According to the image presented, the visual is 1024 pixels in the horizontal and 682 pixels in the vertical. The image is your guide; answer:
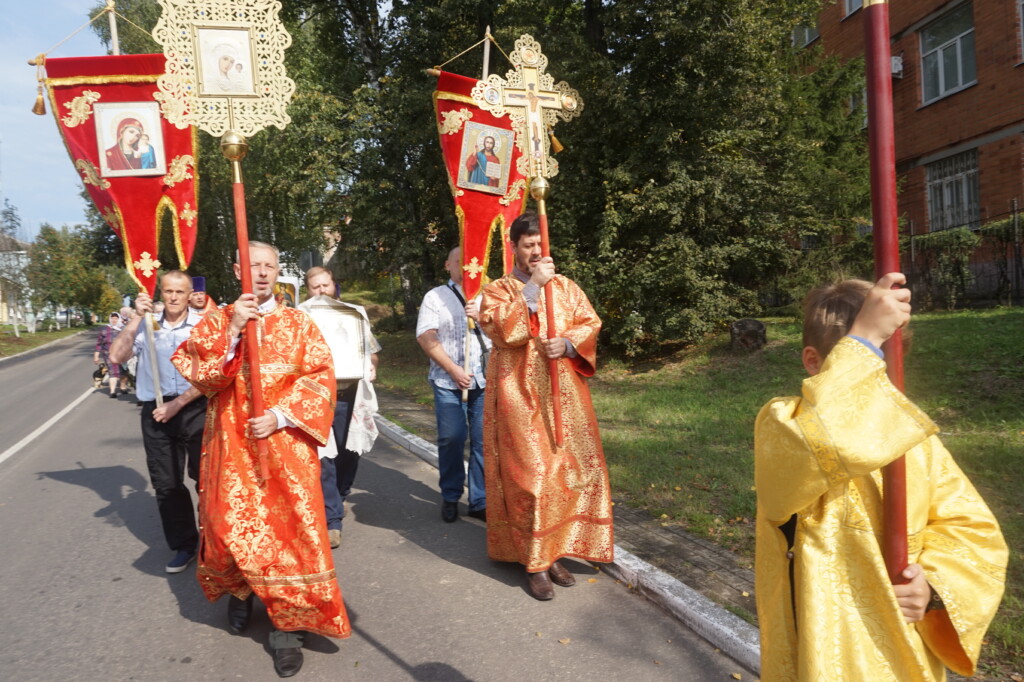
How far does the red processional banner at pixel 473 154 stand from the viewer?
19.1 ft

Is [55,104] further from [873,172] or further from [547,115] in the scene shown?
[873,172]

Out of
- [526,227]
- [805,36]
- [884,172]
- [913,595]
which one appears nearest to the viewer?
[884,172]

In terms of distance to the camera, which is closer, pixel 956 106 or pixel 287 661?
pixel 287 661

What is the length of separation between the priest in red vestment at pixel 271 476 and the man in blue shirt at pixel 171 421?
115cm

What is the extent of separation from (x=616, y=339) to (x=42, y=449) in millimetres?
8853

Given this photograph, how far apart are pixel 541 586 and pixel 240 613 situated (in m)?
1.60

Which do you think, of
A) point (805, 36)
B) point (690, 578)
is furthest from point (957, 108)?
point (690, 578)

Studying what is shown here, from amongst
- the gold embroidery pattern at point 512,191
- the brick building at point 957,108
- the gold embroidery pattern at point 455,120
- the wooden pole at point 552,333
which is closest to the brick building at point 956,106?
the brick building at point 957,108

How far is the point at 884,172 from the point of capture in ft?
4.53

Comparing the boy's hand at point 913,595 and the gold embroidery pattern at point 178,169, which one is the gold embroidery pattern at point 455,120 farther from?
the boy's hand at point 913,595

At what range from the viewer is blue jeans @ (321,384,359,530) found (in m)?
5.07

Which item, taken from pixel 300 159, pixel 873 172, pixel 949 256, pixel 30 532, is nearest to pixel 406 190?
pixel 300 159

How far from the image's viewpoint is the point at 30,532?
19.2ft

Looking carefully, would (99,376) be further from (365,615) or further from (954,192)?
(954,192)
